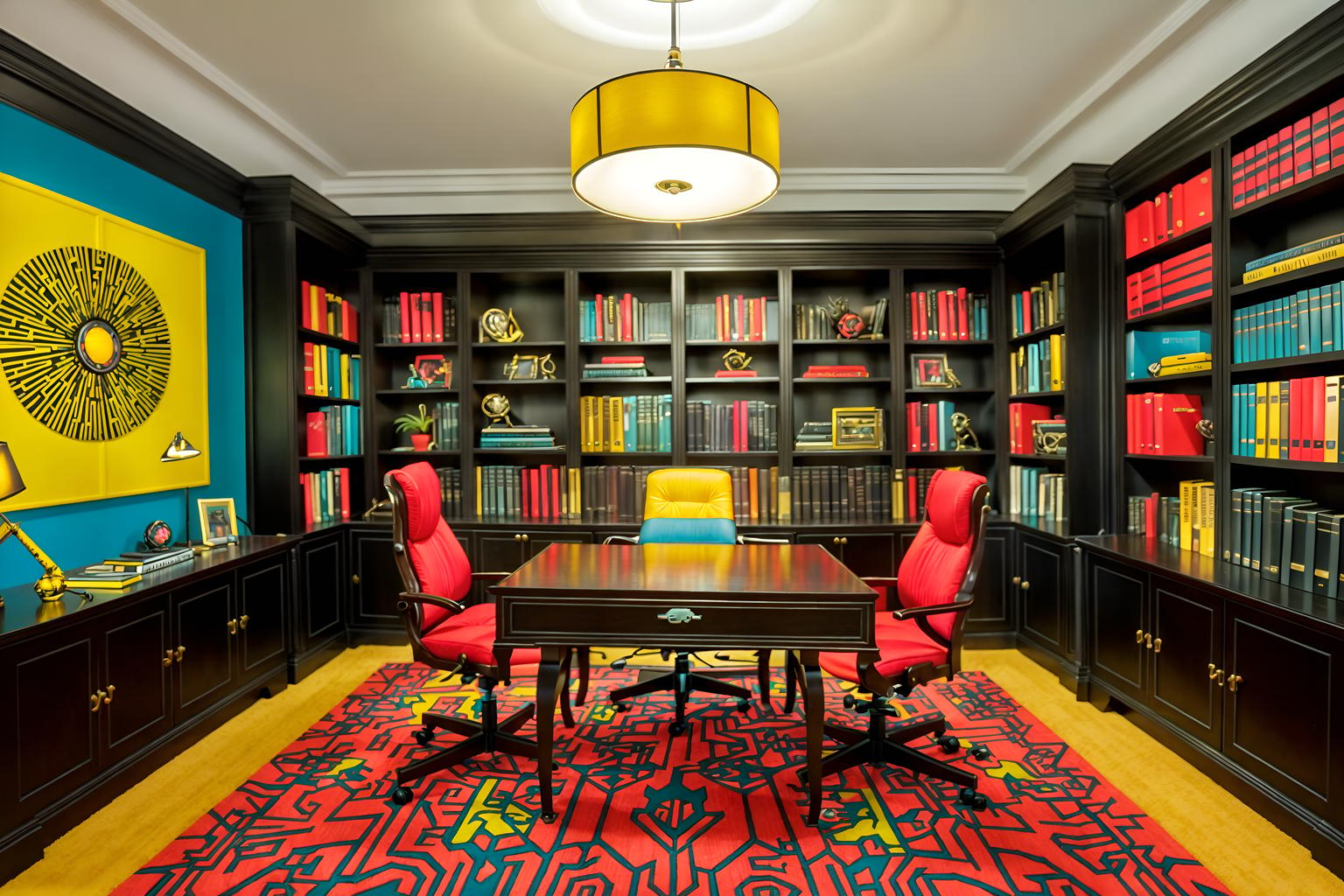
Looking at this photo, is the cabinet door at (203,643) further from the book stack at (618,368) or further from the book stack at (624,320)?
the book stack at (624,320)

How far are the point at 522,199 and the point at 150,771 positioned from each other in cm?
351

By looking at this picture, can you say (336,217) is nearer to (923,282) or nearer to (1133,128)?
(923,282)

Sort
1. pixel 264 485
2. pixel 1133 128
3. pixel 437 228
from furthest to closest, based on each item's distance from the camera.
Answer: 1. pixel 437 228
2. pixel 264 485
3. pixel 1133 128

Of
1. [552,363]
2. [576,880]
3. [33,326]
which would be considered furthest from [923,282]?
[33,326]

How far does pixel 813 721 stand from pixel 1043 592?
87.0 inches

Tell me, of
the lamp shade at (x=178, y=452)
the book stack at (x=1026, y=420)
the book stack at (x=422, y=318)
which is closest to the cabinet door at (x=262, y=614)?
the lamp shade at (x=178, y=452)

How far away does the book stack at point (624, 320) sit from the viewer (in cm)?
446

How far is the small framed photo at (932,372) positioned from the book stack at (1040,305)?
45cm

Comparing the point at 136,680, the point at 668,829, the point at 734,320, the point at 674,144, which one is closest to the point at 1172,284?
the point at 734,320

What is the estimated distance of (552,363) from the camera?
4.59 metres

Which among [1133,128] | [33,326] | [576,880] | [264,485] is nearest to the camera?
[576,880]

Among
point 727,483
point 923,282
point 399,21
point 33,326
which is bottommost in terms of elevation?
point 727,483

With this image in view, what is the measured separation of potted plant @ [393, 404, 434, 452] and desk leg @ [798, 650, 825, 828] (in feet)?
9.94

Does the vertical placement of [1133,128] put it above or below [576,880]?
above
